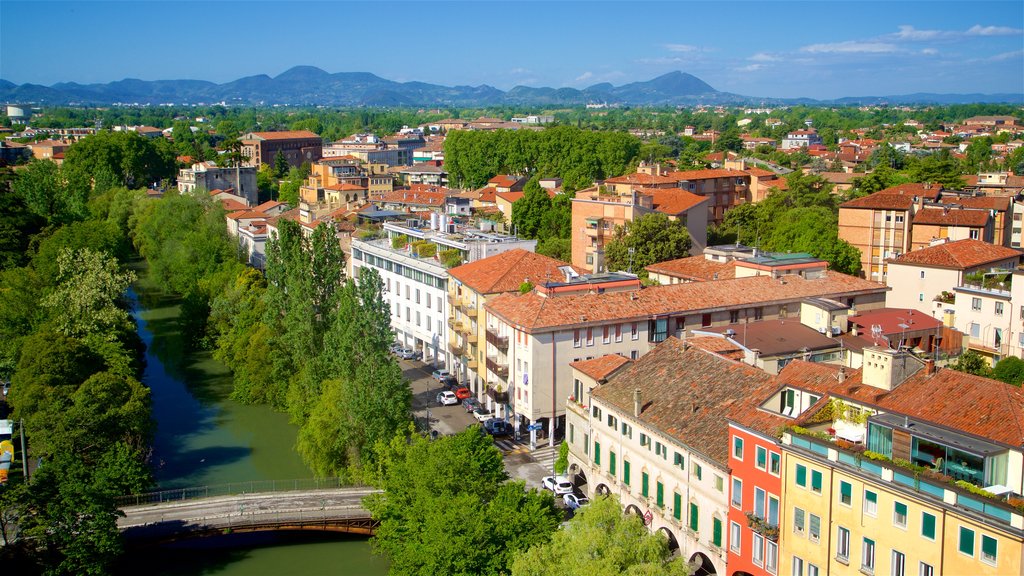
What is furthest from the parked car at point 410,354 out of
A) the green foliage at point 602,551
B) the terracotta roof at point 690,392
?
the green foliage at point 602,551

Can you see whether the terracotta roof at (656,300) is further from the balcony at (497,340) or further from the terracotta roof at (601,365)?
the terracotta roof at (601,365)

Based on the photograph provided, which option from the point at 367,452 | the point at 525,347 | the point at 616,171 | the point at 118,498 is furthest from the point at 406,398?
the point at 616,171

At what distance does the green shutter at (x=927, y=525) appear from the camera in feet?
54.1

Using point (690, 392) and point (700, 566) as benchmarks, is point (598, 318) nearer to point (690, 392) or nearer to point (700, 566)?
point (690, 392)

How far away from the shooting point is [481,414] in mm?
34812

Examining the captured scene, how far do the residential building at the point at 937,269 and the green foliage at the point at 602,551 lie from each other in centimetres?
2227

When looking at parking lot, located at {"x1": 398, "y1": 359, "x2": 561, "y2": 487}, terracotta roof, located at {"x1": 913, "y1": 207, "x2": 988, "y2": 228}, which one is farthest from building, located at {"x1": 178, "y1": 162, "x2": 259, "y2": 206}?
terracotta roof, located at {"x1": 913, "y1": 207, "x2": 988, "y2": 228}

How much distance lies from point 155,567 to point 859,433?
18.6 meters

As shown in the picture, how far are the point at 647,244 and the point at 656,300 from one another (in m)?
12.9

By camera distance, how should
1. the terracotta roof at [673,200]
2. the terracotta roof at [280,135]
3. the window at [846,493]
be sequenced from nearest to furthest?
the window at [846,493]
the terracotta roof at [673,200]
the terracotta roof at [280,135]

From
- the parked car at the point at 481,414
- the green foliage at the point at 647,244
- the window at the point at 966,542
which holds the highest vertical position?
the green foliage at the point at 647,244

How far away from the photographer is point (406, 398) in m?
29.0

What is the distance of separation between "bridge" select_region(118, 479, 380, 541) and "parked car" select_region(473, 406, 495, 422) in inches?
290

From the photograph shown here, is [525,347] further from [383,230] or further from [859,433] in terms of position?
[383,230]
